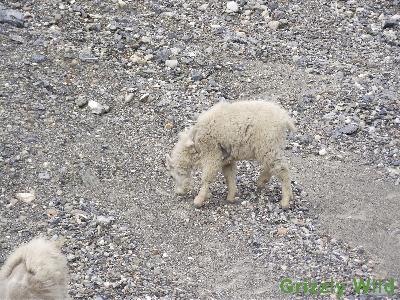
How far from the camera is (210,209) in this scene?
9992 mm

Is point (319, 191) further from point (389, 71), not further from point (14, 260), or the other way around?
point (14, 260)

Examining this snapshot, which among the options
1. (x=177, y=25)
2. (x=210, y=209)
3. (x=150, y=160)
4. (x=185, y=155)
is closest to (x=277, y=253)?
(x=210, y=209)

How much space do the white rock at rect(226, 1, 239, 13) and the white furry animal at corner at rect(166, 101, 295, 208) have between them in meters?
6.16

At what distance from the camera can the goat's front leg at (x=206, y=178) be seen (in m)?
9.94

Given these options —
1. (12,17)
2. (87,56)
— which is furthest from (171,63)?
(12,17)

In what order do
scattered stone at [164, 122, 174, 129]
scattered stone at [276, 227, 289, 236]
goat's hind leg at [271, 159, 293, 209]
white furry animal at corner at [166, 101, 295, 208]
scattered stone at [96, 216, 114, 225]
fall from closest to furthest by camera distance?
1. scattered stone at [276, 227, 289, 236]
2. scattered stone at [96, 216, 114, 225]
3. white furry animal at corner at [166, 101, 295, 208]
4. goat's hind leg at [271, 159, 293, 209]
5. scattered stone at [164, 122, 174, 129]

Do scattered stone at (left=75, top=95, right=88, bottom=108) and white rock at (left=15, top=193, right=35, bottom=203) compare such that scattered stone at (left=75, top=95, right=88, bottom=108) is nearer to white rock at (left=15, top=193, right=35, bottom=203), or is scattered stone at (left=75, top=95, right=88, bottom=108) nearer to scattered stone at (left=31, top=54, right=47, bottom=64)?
scattered stone at (left=31, top=54, right=47, bottom=64)

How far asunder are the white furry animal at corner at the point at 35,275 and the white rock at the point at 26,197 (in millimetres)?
4331

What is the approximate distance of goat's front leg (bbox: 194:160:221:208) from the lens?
9.94m

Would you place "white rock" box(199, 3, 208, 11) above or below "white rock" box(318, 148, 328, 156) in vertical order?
above

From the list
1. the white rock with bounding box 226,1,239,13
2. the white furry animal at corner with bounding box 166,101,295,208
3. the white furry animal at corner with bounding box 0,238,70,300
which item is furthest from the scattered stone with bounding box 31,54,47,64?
the white furry animal at corner with bounding box 0,238,70,300

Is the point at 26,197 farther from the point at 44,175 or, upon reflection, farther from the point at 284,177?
the point at 284,177

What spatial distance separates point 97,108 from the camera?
39.9 feet

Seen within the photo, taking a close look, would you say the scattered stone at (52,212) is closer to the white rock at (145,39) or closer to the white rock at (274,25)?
the white rock at (145,39)
